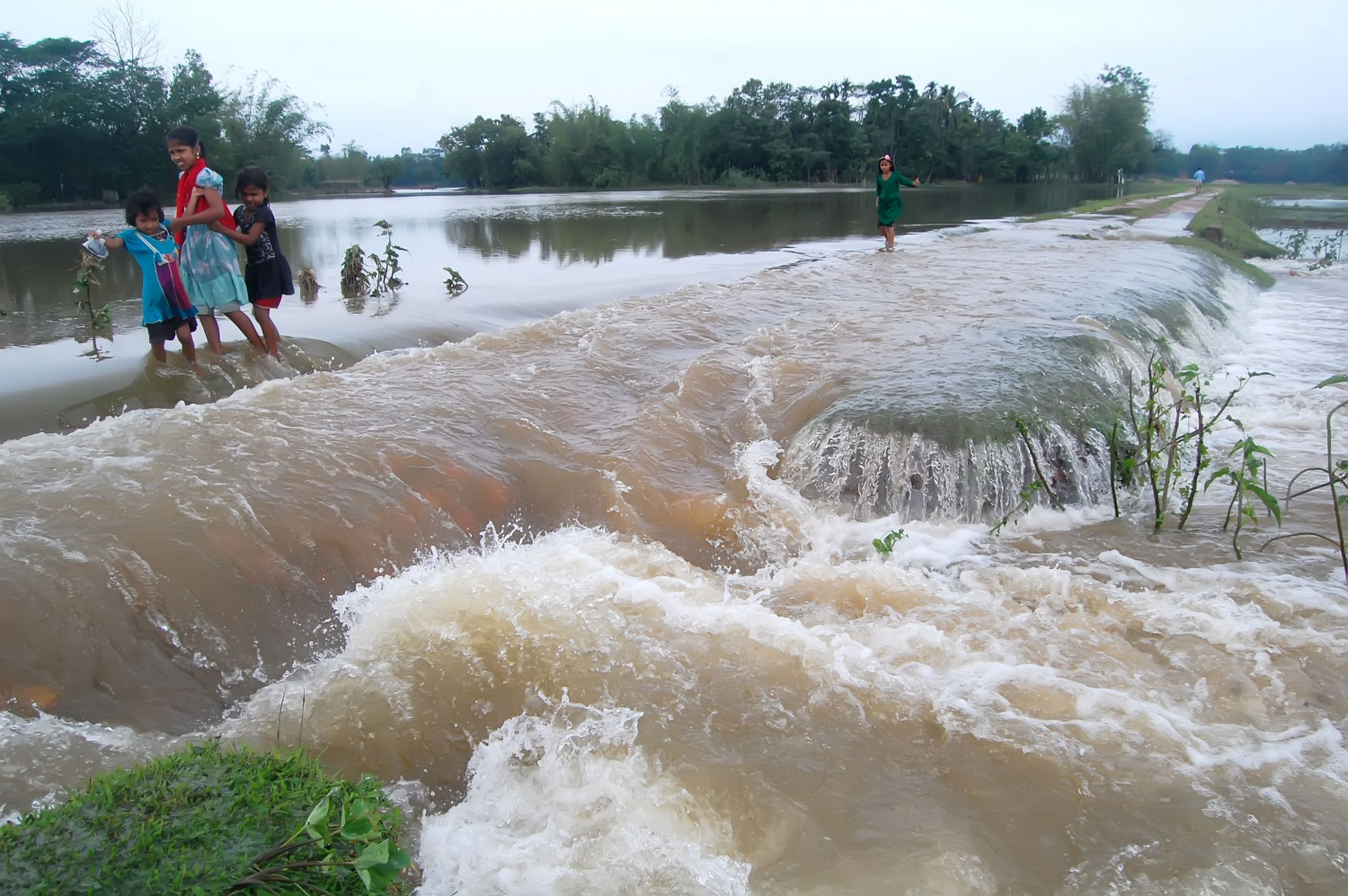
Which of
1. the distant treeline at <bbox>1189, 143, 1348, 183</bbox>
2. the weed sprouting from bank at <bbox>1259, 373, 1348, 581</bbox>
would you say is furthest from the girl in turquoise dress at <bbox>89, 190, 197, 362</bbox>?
the distant treeline at <bbox>1189, 143, 1348, 183</bbox>

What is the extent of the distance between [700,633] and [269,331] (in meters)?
4.78

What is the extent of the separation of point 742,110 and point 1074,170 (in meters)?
28.7

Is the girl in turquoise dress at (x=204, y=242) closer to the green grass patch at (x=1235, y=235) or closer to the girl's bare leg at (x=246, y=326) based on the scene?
the girl's bare leg at (x=246, y=326)

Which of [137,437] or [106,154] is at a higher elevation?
[106,154]

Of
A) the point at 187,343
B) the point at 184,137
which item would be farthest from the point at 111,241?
the point at 187,343

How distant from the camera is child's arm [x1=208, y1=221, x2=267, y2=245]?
5.98 meters

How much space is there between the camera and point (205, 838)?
6.69ft

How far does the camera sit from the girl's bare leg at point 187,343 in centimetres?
619

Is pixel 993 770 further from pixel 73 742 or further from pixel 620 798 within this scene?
pixel 73 742

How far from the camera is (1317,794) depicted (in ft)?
9.39

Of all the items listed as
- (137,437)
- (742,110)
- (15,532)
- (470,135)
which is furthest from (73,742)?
(470,135)

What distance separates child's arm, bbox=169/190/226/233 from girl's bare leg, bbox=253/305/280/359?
87cm

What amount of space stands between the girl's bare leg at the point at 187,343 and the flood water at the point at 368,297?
0.15 m

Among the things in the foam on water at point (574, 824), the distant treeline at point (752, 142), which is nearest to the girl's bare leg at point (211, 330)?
the foam on water at point (574, 824)
